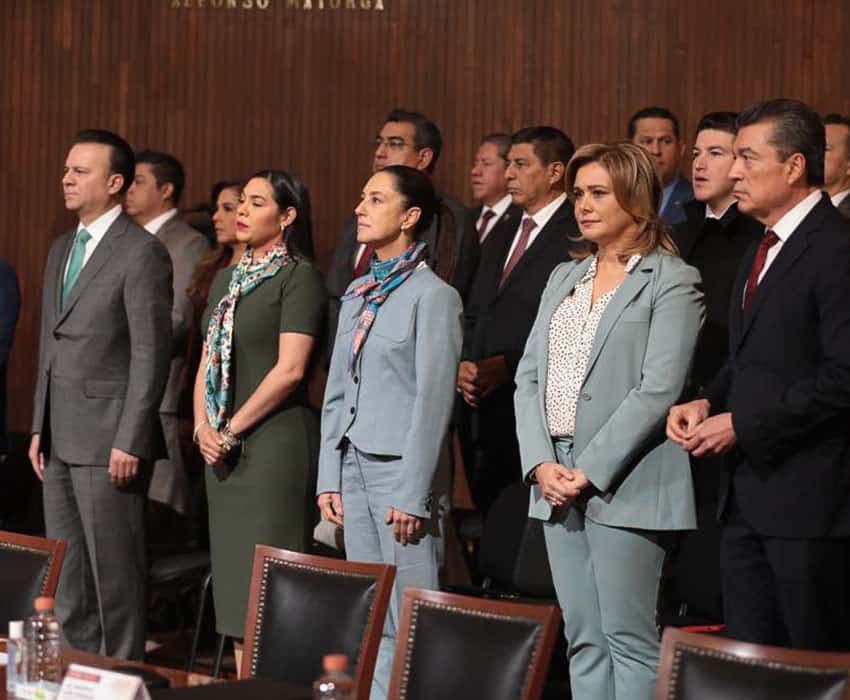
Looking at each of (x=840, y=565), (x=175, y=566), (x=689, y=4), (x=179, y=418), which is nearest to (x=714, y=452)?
(x=840, y=565)

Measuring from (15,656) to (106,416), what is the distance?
2.50 meters

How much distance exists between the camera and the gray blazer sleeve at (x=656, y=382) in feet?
12.3

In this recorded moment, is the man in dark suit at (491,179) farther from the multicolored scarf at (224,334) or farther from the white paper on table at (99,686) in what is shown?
the white paper on table at (99,686)

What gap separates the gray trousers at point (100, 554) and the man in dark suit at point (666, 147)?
2.13m

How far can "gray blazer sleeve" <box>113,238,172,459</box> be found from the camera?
496 centimetres

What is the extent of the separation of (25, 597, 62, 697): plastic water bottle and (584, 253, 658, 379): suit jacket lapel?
161cm

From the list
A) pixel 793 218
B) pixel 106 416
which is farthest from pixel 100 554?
pixel 793 218

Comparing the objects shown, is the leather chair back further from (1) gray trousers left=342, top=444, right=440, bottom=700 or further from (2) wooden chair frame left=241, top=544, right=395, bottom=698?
(1) gray trousers left=342, top=444, right=440, bottom=700

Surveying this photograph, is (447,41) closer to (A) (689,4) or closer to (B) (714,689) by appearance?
(A) (689,4)

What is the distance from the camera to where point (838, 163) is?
508cm

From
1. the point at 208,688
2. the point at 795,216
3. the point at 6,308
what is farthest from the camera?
the point at 6,308

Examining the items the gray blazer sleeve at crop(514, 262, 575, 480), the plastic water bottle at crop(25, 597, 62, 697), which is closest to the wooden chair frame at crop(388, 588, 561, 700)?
the plastic water bottle at crop(25, 597, 62, 697)

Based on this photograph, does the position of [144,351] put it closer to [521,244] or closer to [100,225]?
[100,225]

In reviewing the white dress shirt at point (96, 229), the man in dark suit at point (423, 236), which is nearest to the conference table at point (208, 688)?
the man in dark suit at point (423, 236)
